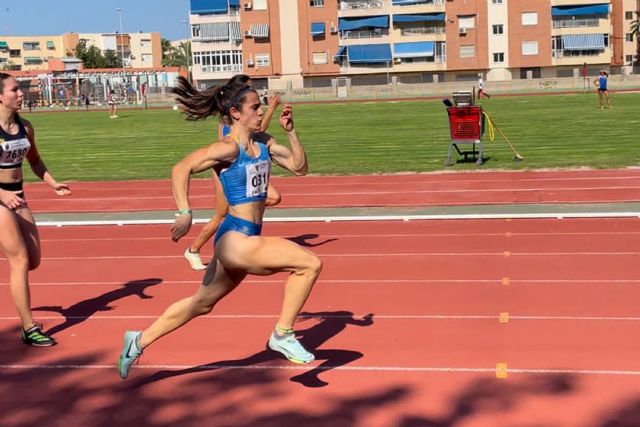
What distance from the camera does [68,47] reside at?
163625mm

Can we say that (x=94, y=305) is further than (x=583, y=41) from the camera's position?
No

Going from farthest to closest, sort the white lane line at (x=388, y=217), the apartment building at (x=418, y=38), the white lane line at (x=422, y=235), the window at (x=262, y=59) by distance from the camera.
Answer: the window at (x=262, y=59)
the apartment building at (x=418, y=38)
the white lane line at (x=388, y=217)
the white lane line at (x=422, y=235)

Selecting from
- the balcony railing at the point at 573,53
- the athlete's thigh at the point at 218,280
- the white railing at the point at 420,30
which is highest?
the white railing at the point at 420,30

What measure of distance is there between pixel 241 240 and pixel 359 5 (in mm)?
85615

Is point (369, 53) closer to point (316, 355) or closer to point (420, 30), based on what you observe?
point (420, 30)

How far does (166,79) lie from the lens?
326 feet

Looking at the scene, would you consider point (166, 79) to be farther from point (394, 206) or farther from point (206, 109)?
point (206, 109)

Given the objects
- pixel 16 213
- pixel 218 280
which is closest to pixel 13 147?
pixel 16 213

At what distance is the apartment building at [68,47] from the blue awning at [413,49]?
82307 mm

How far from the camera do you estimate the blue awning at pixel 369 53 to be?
87.7 meters

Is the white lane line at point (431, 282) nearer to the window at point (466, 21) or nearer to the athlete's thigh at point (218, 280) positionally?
the athlete's thigh at point (218, 280)

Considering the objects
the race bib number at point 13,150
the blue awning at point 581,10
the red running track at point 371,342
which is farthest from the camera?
the blue awning at point 581,10

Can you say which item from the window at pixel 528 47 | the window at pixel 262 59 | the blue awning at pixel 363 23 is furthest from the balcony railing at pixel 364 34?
the window at pixel 528 47

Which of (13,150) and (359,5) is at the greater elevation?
(359,5)
